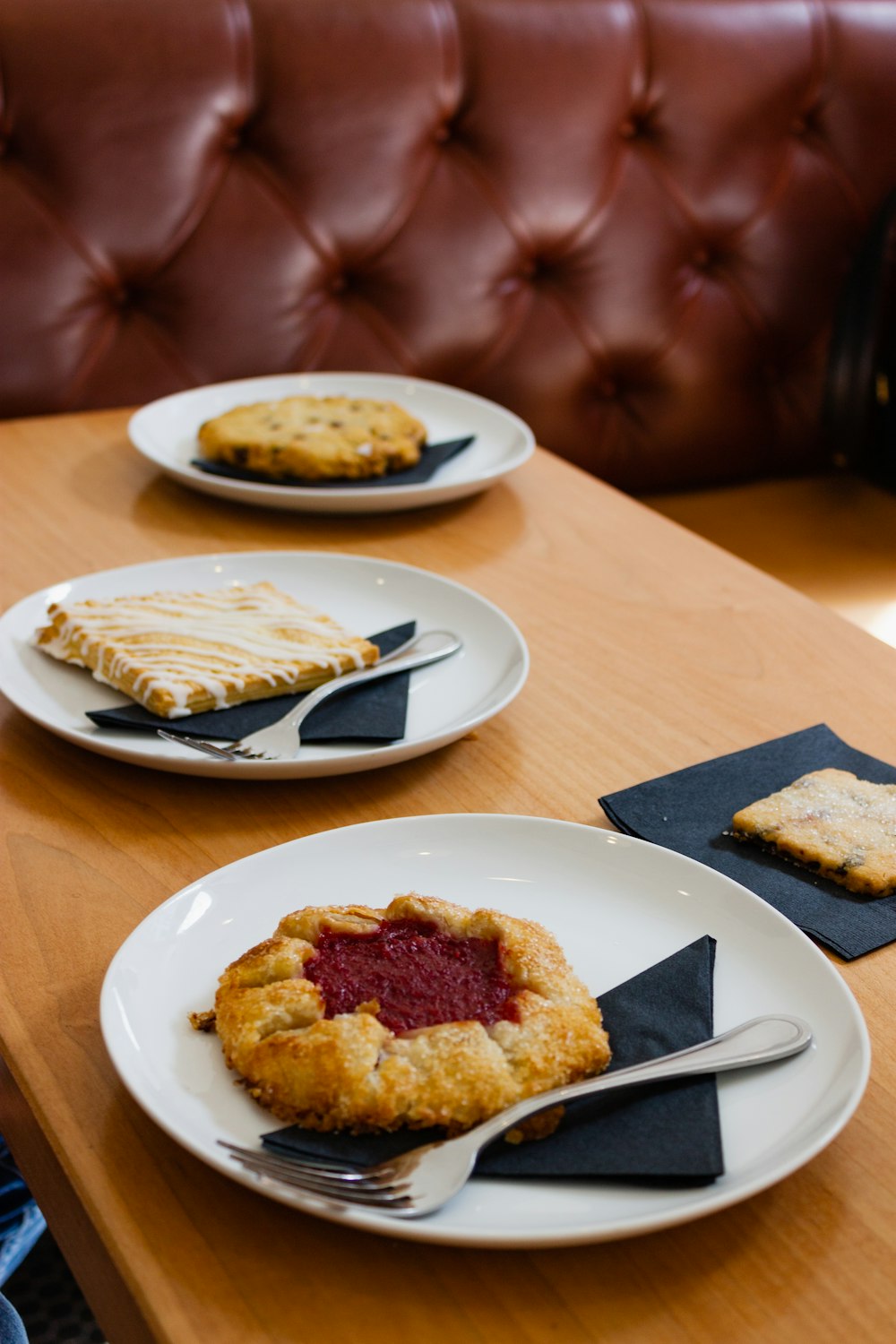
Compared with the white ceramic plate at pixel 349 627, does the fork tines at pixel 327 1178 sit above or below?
above

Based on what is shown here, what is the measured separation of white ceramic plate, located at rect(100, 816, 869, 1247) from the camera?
1.71 feet

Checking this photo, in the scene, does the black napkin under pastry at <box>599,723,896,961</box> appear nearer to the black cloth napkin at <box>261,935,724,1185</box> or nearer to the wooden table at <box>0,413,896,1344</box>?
the wooden table at <box>0,413,896,1344</box>

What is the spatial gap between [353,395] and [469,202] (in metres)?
0.46

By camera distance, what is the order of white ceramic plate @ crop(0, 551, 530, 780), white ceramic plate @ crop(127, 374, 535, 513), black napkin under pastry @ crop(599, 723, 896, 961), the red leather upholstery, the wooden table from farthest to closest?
the red leather upholstery
white ceramic plate @ crop(127, 374, 535, 513)
white ceramic plate @ crop(0, 551, 530, 780)
black napkin under pastry @ crop(599, 723, 896, 961)
the wooden table

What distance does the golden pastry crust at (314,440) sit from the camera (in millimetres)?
1334

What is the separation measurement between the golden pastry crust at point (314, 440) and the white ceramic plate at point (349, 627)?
0.17 meters

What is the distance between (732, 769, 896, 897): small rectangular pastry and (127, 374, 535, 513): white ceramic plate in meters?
0.58

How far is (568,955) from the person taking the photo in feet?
2.24

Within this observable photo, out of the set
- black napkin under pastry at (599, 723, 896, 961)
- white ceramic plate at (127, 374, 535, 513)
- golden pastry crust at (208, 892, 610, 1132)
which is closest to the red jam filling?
golden pastry crust at (208, 892, 610, 1132)

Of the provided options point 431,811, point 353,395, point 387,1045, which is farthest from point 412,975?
point 353,395

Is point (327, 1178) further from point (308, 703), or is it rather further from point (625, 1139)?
point (308, 703)

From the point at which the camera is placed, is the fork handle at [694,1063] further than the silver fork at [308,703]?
No

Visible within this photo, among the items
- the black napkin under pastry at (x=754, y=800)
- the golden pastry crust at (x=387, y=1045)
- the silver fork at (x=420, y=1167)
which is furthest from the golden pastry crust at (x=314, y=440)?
the silver fork at (x=420, y=1167)

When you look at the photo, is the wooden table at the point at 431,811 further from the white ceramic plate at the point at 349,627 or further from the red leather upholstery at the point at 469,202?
the red leather upholstery at the point at 469,202
